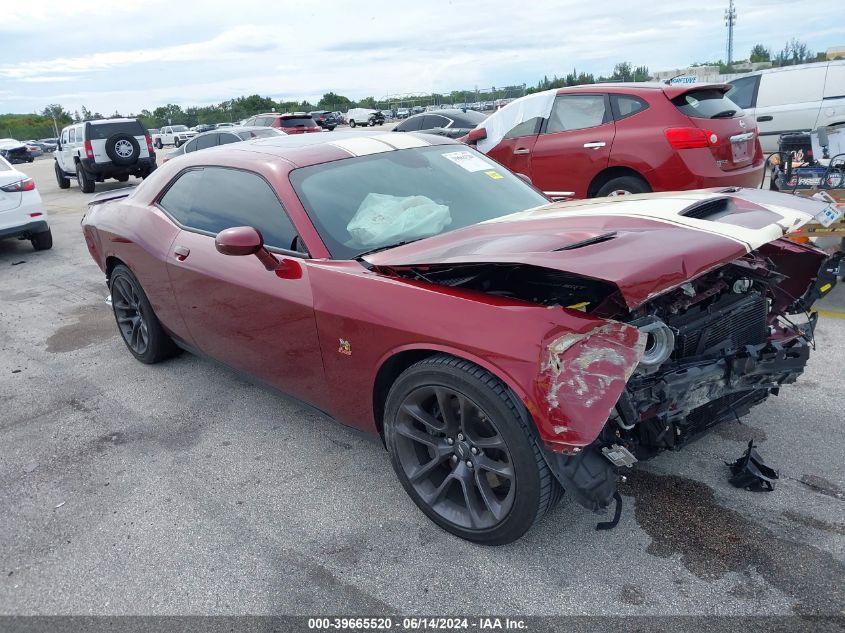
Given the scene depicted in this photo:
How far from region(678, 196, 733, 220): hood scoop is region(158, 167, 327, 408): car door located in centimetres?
171

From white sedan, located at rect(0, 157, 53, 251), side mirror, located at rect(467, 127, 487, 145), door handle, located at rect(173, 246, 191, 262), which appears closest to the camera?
door handle, located at rect(173, 246, 191, 262)

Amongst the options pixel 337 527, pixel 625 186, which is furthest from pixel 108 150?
pixel 337 527

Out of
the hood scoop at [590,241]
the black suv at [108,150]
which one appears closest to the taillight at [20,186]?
the black suv at [108,150]

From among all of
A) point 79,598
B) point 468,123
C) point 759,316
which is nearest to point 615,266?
point 759,316

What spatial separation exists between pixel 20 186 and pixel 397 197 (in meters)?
7.56

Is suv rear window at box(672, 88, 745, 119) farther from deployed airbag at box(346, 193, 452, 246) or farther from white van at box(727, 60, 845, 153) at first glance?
white van at box(727, 60, 845, 153)

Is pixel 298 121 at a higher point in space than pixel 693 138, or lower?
higher

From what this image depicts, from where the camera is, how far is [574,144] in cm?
707

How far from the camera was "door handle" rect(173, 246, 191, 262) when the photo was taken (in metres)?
3.76

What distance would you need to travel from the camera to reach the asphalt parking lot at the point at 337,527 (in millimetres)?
2359

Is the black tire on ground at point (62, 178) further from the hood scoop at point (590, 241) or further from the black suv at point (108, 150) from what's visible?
the hood scoop at point (590, 241)

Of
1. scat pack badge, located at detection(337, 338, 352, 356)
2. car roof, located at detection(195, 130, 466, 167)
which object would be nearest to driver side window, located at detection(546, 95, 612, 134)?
car roof, located at detection(195, 130, 466, 167)

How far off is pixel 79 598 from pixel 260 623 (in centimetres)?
78

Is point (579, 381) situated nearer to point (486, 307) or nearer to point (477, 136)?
point (486, 307)
